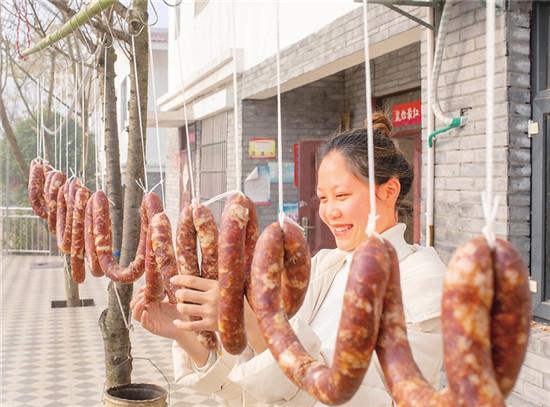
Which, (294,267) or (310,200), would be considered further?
(310,200)

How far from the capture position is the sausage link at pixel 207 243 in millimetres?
1744

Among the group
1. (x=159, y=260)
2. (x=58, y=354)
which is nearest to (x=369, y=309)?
(x=159, y=260)

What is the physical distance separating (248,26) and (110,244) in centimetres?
654

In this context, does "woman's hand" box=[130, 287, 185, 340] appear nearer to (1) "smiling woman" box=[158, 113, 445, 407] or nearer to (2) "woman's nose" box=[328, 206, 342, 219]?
(1) "smiling woman" box=[158, 113, 445, 407]

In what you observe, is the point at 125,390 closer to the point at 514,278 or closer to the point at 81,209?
the point at 81,209

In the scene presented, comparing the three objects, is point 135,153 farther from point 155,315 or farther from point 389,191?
point 389,191

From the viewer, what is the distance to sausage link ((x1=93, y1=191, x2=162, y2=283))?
238cm

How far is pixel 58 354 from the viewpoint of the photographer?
716 centimetres

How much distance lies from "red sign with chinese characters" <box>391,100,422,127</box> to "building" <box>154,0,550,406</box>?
1 centimetres

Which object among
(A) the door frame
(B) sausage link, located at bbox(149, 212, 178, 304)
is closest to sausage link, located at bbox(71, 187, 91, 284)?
(B) sausage link, located at bbox(149, 212, 178, 304)

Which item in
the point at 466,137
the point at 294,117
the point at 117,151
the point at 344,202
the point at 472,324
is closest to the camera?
the point at 472,324

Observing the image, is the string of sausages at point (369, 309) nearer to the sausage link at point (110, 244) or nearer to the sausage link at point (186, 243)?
the sausage link at point (186, 243)

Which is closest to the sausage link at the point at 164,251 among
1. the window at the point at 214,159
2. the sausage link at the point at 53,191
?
the sausage link at the point at 53,191

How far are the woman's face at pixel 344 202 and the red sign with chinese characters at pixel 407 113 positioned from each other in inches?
197
